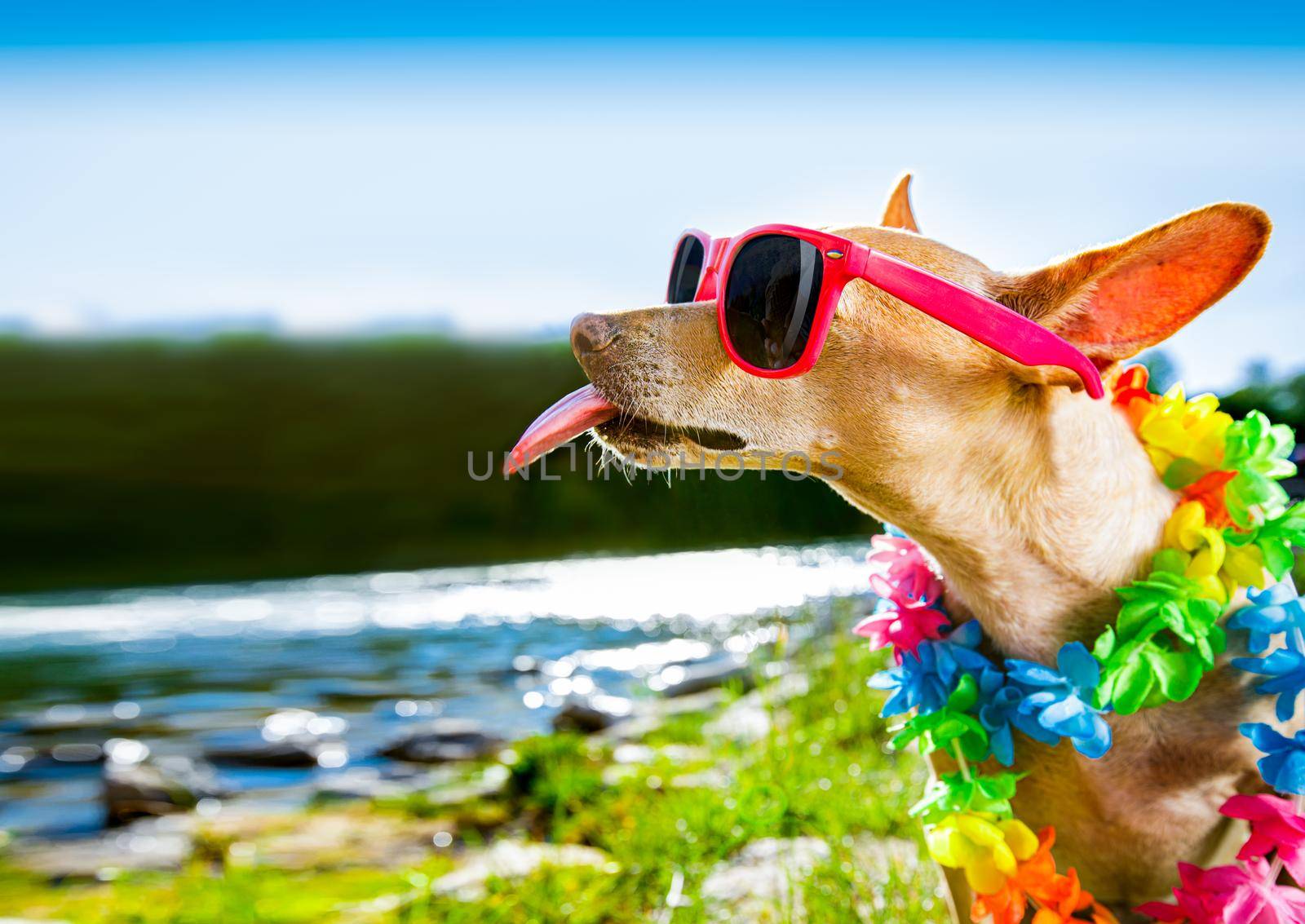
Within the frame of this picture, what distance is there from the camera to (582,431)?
1.96 meters

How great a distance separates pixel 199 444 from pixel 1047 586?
39.5m

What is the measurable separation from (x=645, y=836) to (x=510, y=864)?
20.4 inches

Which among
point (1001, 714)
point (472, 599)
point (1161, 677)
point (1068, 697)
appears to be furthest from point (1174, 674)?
point (472, 599)

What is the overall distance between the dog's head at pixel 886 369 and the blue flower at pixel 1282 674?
1.96 ft

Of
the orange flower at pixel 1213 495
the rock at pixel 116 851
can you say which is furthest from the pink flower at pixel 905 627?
the rock at pixel 116 851

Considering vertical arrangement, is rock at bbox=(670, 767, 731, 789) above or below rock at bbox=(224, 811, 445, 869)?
above

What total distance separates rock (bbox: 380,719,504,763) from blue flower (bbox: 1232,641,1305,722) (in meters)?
5.60

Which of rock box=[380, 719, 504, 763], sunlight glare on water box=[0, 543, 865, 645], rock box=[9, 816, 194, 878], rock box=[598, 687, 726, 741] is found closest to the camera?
rock box=[9, 816, 194, 878]

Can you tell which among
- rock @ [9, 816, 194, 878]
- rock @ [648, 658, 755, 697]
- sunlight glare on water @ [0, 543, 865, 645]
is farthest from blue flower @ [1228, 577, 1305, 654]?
sunlight glare on water @ [0, 543, 865, 645]

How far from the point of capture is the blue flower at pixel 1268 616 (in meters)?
1.89

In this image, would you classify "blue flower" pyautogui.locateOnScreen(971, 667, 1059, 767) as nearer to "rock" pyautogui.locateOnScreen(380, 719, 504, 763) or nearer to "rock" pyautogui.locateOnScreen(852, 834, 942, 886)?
"rock" pyautogui.locateOnScreen(852, 834, 942, 886)

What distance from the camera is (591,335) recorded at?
194cm

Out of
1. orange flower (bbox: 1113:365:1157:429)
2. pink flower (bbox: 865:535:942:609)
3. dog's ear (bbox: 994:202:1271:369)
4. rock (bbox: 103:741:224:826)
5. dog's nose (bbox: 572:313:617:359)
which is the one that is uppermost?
dog's ear (bbox: 994:202:1271:369)

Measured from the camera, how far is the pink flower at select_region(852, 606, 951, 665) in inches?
83.9
